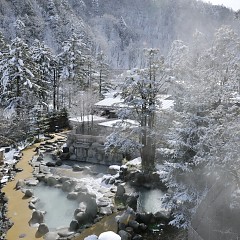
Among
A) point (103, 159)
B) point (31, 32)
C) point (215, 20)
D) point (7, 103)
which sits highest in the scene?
point (215, 20)

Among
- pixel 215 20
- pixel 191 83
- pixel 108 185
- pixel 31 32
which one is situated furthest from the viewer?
pixel 215 20

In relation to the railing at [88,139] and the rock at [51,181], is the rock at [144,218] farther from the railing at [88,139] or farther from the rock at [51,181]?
the railing at [88,139]

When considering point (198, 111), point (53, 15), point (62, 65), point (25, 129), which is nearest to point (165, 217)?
point (198, 111)

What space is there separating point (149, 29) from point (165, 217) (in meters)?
130

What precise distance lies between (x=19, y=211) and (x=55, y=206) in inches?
69.1

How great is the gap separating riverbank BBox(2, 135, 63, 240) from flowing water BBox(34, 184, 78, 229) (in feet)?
2.55

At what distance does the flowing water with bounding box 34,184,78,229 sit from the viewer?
12.8 meters

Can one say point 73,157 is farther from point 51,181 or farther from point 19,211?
point 19,211

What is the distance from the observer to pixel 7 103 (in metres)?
27.9

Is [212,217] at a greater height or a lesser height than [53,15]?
lesser

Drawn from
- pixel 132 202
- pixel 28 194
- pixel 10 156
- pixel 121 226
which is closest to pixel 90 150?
pixel 10 156

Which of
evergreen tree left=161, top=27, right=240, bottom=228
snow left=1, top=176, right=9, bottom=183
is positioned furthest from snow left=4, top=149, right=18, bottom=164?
evergreen tree left=161, top=27, right=240, bottom=228

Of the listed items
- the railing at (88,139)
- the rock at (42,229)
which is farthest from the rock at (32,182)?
the railing at (88,139)

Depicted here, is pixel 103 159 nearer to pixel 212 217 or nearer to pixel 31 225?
pixel 31 225
